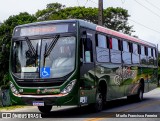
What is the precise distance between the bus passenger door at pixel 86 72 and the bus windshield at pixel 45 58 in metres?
0.44

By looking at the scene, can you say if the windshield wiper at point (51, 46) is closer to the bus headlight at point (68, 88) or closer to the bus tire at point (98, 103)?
the bus headlight at point (68, 88)

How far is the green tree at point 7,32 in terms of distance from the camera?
23602mm

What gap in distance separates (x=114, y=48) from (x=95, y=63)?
258 centimetres

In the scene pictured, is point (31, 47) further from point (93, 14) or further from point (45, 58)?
point (93, 14)

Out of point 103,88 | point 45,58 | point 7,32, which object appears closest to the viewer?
point 45,58

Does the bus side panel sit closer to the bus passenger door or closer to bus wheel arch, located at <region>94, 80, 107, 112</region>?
bus wheel arch, located at <region>94, 80, 107, 112</region>

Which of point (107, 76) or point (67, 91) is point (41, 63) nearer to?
point (67, 91)

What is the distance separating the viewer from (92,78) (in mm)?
14523

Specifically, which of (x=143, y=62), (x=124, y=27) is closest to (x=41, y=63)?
(x=143, y=62)

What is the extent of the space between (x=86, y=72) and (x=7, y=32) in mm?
18892

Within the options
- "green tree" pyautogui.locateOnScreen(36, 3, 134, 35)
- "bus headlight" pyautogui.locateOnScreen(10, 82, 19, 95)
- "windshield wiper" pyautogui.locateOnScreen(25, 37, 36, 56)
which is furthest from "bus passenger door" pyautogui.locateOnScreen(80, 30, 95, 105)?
"green tree" pyautogui.locateOnScreen(36, 3, 134, 35)

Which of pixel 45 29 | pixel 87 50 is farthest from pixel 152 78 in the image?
pixel 45 29

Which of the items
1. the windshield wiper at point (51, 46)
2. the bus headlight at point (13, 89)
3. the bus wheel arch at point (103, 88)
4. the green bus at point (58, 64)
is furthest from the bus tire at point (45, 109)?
the windshield wiper at point (51, 46)

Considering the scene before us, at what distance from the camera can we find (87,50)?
14.1m
